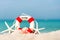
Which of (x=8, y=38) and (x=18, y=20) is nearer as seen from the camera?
(x=8, y=38)

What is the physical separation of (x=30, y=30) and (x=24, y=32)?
1.40 ft

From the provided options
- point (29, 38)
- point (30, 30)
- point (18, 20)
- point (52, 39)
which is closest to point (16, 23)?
point (18, 20)

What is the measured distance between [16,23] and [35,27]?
72cm

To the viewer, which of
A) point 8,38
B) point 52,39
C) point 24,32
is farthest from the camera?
point 24,32

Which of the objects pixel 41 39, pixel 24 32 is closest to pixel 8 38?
pixel 41 39

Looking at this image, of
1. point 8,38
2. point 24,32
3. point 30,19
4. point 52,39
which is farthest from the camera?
point 30,19

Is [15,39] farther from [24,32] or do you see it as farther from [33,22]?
[33,22]

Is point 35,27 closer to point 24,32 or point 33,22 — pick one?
point 33,22

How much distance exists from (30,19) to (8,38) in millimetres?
2153

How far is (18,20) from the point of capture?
8539 millimetres

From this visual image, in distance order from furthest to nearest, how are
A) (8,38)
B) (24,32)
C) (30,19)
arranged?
(30,19)
(24,32)
(8,38)

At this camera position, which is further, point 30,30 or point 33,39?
point 30,30

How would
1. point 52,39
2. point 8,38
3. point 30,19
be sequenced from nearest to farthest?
point 52,39 < point 8,38 < point 30,19

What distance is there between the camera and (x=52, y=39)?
5965 millimetres
